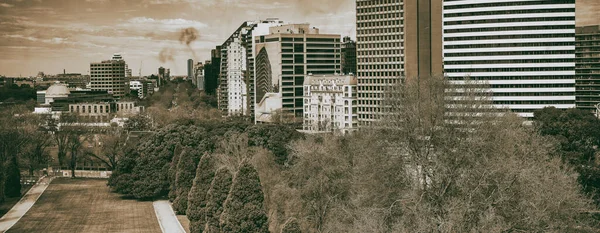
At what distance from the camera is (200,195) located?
152 ft

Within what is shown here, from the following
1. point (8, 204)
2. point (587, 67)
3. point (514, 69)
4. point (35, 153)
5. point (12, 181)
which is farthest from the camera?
point (587, 67)

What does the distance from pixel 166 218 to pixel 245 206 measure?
18.8 meters

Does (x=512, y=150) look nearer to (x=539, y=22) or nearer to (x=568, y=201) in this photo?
(x=568, y=201)

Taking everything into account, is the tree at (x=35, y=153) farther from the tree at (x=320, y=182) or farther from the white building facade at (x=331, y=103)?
the tree at (x=320, y=182)

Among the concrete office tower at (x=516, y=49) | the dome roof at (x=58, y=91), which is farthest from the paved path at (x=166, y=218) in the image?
the dome roof at (x=58, y=91)

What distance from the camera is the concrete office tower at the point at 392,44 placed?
8406cm

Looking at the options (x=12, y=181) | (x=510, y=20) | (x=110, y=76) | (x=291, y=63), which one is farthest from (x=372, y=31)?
(x=110, y=76)

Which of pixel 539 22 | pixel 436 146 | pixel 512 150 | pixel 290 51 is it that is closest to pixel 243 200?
pixel 436 146

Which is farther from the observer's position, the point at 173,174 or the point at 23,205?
the point at 173,174

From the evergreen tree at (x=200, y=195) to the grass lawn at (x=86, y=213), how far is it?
5246 millimetres

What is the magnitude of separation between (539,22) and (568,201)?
41.2 m

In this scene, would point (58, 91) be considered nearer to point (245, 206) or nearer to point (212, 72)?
point (212, 72)

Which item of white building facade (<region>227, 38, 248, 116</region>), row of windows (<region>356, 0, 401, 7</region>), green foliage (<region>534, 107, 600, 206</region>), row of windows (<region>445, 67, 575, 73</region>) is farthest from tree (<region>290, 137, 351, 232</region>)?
white building facade (<region>227, 38, 248, 116</region>)

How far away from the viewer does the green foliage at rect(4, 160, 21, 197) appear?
2512 inches
